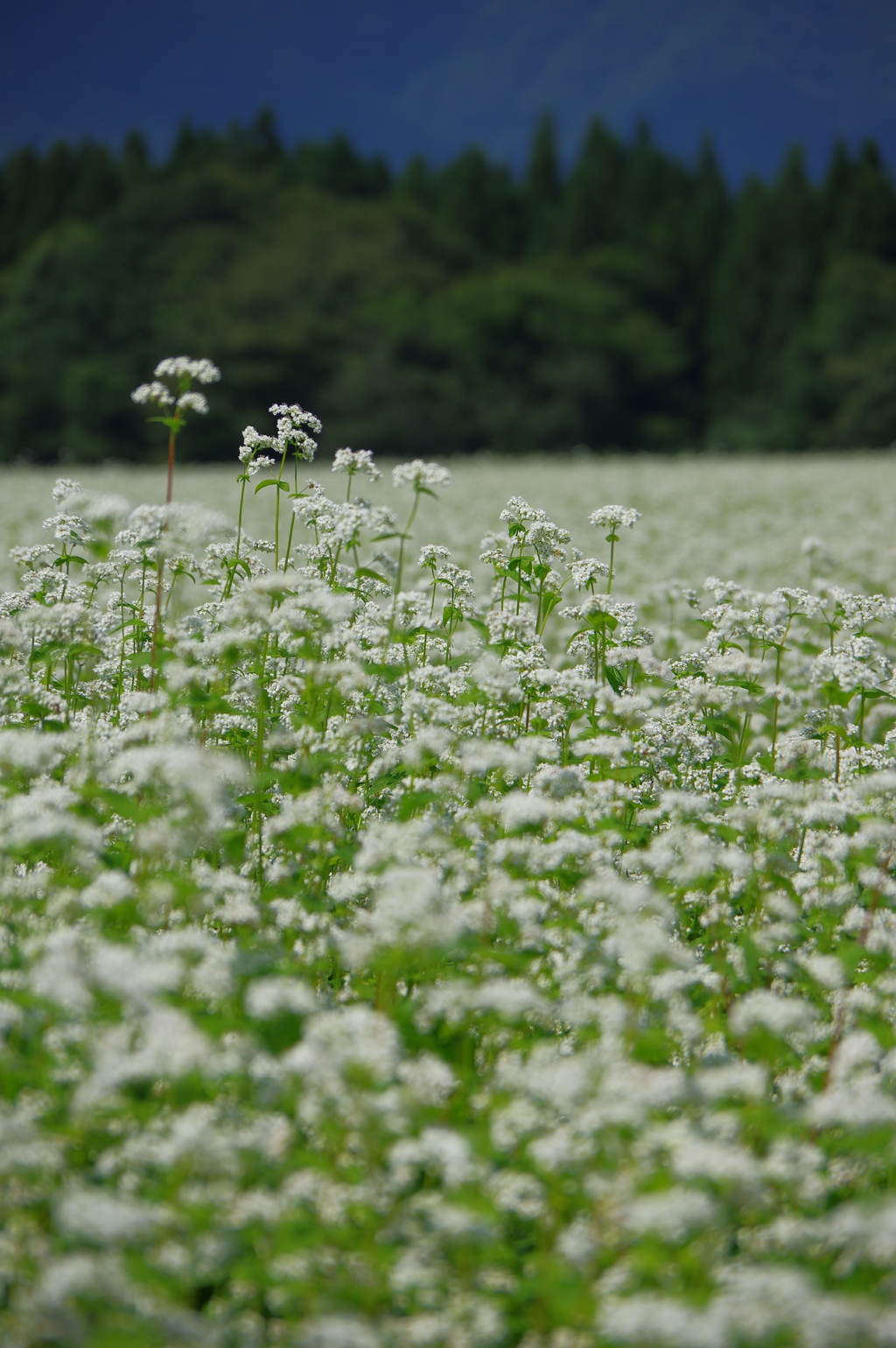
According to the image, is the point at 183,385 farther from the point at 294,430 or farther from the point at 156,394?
the point at 294,430

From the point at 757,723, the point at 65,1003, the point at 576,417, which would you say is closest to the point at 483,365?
the point at 576,417

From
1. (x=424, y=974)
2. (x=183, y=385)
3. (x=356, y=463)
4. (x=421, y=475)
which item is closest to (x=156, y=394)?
(x=183, y=385)

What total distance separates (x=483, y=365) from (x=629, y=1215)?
64284 millimetres

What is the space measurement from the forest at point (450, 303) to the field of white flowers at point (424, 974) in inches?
1914

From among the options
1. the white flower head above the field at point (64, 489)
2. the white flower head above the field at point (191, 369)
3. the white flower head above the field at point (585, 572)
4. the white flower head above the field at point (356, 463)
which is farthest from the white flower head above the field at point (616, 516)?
the white flower head above the field at point (64, 489)

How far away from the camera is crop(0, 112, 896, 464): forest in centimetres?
5841

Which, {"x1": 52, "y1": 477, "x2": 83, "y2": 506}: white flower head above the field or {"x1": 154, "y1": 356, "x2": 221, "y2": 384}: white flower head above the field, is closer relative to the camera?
{"x1": 154, "y1": 356, "x2": 221, "y2": 384}: white flower head above the field

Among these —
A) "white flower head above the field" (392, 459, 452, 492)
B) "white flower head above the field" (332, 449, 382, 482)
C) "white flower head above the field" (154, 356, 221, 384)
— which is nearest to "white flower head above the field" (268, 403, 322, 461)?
"white flower head above the field" (332, 449, 382, 482)

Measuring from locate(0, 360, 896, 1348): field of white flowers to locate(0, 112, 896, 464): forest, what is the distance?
4862 centimetres

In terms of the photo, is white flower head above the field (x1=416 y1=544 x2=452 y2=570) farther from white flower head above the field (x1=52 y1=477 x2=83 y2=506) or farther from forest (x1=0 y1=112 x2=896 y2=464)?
forest (x1=0 y1=112 x2=896 y2=464)

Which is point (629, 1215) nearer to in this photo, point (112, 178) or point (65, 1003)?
point (65, 1003)

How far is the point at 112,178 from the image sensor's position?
7544 centimetres

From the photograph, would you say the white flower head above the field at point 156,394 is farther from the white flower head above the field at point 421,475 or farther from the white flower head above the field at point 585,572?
the white flower head above the field at point 585,572

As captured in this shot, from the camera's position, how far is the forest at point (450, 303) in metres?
58.4
